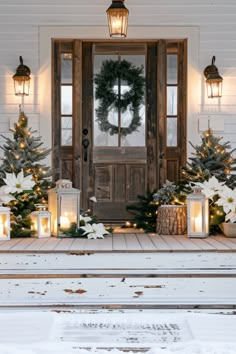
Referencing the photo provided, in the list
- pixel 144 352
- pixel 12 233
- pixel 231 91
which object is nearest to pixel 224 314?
pixel 144 352

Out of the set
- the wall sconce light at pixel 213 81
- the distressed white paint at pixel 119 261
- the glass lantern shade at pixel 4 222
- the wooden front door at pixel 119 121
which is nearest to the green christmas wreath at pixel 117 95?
the wooden front door at pixel 119 121

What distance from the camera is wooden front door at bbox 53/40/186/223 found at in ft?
18.8

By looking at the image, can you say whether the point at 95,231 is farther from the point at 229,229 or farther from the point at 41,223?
the point at 229,229

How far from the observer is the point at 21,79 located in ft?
17.9

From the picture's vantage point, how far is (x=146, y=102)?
19.0ft

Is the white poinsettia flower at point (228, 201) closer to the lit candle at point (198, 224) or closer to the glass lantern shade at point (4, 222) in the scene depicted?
the lit candle at point (198, 224)

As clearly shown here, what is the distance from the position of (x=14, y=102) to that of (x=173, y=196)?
7.87 feet

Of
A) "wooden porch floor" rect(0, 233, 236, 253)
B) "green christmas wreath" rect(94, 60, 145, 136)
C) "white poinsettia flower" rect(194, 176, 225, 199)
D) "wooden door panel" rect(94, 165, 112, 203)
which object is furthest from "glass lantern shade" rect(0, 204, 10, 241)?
"green christmas wreath" rect(94, 60, 145, 136)

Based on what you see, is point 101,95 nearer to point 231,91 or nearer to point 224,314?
point 231,91

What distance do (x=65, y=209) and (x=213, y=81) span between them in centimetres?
259

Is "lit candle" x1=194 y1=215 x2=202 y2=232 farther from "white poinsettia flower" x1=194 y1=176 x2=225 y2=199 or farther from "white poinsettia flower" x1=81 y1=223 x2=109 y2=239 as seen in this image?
"white poinsettia flower" x1=81 y1=223 x2=109 y2=239

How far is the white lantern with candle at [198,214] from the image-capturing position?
11.4ft

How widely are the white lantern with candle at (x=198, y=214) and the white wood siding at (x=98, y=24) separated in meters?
2.18

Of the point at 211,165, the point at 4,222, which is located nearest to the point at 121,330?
the point at 4,222
